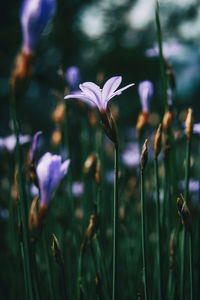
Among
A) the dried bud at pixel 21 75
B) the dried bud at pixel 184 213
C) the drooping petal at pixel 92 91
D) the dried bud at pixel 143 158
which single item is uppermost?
the drooping petal at pixel 92 91

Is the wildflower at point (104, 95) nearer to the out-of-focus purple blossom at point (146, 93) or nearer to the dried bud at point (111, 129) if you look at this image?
the dried bud at point (111, 129)

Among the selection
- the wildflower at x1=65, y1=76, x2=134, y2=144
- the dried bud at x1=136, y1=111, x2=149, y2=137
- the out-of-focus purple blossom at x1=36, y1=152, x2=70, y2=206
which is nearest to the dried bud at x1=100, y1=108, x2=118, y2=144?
the wildflower at x1=65, y1=76, x2=134, y2=144

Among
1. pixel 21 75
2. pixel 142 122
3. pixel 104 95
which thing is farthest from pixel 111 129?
pixel 142 122

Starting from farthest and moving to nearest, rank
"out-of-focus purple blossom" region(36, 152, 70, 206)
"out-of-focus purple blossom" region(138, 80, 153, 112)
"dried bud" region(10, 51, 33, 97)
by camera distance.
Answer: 1. "out-of-focus purple blossom" region(138, 80, 153, 112)
2. "out-of-focus purple blossom" region(36, 152, 70, 206)
3. "dried bud" region(10, 51, 33, 97)

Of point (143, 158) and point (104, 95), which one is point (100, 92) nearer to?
point (104, 95)

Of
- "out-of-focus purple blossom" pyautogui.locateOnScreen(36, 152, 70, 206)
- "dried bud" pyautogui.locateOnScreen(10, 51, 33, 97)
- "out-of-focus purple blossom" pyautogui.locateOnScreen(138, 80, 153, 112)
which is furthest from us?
"out-of-focus purple blossom" pyautogui.locateOnScreen(138, 80, 153, 112)

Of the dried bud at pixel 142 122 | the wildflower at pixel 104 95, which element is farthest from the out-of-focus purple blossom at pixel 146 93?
the wildflower at pixel 104 95

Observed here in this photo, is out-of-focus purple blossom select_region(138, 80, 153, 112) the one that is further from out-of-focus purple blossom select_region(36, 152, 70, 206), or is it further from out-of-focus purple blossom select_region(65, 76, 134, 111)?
out-of-focus purple blossom select_region(36, 152, 70, 206)
